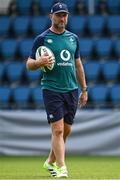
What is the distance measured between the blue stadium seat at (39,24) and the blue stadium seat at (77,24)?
25.4 inches

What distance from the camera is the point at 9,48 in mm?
19547

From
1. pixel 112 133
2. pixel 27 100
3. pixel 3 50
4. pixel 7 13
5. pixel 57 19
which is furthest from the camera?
pixel 7 13

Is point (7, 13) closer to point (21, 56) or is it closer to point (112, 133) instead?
point (21, 56)

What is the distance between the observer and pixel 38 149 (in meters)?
A: 15.9

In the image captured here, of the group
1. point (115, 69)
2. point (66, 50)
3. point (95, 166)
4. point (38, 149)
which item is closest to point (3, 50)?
point (115, 69)

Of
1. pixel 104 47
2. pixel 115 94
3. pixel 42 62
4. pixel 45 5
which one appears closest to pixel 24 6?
pixel 45 5

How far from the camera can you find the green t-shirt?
31.2 ft

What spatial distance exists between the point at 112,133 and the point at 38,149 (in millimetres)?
1527

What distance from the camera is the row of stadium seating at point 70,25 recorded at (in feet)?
64.0

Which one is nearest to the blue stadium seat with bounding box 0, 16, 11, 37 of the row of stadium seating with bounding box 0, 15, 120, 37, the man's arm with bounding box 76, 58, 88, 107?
the row of stadium seating with bounding box 0, 15, 120, 37

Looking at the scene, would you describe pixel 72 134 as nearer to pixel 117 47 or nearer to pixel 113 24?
pixel 117 47

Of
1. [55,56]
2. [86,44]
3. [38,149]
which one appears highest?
[55,56]

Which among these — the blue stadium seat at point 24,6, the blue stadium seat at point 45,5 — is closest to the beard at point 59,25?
the blue stadium seat at point 45,5

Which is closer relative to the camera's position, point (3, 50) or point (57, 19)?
point (57, 19)
